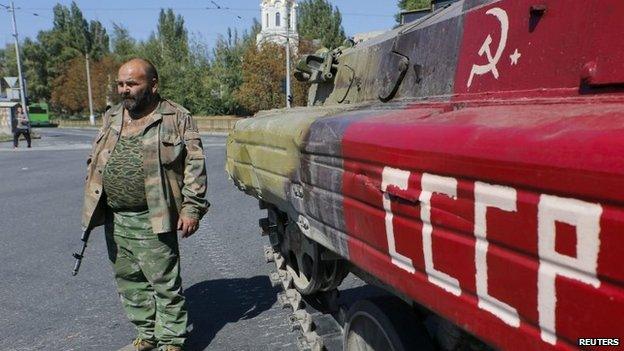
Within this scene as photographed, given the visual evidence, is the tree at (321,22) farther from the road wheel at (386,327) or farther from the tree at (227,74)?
the road wheel at (386,327)

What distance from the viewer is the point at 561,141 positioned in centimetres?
107

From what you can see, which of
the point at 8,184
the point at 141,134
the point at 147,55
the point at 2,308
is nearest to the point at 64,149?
the point at 8,184

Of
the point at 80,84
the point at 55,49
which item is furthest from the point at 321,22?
the point at 55,49

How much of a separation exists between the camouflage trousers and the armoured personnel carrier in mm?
962

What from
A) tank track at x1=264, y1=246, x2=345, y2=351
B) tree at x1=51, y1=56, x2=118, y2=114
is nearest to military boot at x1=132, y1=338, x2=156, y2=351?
tank track at x1=264, y1=246, x2=345, y2=351

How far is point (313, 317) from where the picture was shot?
123 inches

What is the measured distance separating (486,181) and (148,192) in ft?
7.38

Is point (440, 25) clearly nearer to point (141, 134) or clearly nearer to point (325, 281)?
point (325, 281)

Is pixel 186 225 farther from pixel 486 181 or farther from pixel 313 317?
pixel 486 181

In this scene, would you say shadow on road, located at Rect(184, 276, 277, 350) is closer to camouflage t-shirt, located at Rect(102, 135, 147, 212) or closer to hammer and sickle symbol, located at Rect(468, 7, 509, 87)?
camouflage t-shirt, located at Rect(102, 135, 147, 212)

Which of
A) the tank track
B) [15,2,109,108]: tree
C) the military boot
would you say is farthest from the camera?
[15,2,109,108]: tree

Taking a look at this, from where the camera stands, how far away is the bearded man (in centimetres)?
309

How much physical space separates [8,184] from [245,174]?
822cm

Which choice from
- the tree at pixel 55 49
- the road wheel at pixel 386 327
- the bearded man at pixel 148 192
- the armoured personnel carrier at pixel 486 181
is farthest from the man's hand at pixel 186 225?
the tree at pixel 55 49
